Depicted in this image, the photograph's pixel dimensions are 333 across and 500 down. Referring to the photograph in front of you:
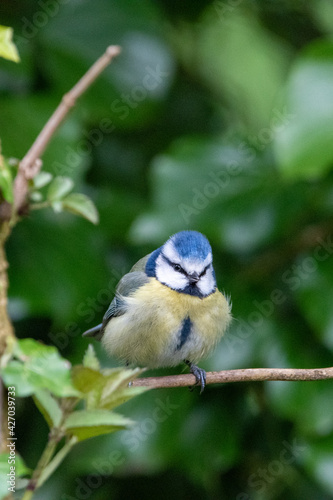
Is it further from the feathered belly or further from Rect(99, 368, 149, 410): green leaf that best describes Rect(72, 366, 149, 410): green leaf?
the feathered belly

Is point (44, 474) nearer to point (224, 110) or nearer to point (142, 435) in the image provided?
point (142, 435)

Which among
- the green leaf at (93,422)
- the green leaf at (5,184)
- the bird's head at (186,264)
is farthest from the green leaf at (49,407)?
the bird's head at (186,264)

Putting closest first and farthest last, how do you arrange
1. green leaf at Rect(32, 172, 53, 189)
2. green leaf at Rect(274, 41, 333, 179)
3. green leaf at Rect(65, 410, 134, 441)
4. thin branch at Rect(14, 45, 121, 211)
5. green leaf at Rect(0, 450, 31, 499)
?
green leaf at Rect(0, 450, 31, 499)
green leaf at Rect(65, 410, 134, 441)
thin branch at Rect(14, 45, 121, 211)
green leaf at Rect(32, 172, 53, 189)
green leaf at Rect(274, 41, 333, 179)

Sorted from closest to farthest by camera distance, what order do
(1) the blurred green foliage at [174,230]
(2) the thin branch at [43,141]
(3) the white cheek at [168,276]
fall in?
(2) the thin branch at [43,141] → (3) the white cheek at [168,276] → (1) the blurred green foliage at [174,230]

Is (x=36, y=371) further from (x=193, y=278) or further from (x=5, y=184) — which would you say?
(x=193, y=278)

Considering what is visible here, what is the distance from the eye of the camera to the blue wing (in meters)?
1.92

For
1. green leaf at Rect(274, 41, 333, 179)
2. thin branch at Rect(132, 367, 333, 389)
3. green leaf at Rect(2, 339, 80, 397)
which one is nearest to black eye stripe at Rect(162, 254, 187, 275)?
green leaf at Rect(274, 41, 333, 179)

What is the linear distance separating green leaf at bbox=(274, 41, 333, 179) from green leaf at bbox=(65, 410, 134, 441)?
3.98ft

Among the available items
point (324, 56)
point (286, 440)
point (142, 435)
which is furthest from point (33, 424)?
point (324, 56)

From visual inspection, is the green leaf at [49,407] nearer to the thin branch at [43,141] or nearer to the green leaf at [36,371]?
the green leaf at [36,371]

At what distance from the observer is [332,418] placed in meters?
1.99

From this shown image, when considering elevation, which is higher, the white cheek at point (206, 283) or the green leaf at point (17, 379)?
the green leaf at point (17, 379)

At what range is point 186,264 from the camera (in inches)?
71.1

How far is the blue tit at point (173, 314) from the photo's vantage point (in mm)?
1807
